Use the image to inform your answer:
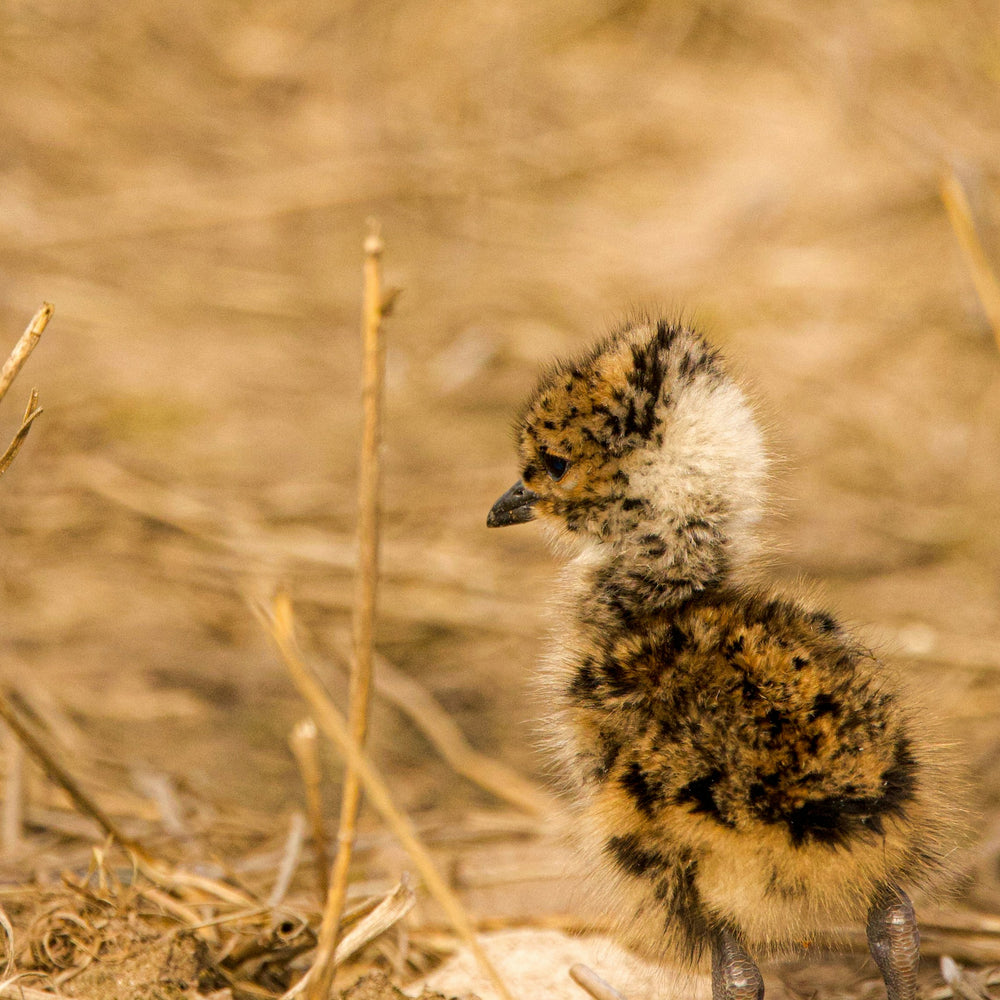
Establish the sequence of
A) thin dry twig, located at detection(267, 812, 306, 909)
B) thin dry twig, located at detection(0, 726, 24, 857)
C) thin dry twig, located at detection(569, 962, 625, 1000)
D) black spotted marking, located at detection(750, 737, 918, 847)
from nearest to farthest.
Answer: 1. black spotted marking, located at detection(750, 737, 918, 847)
2. thin dry twig, located at detection(569, 962, 625, 1000)
3. thin dry twig, located at detection(267, 812, 306, 909)
4. thin dry twig, located at detection(0, 726, 24, 857)

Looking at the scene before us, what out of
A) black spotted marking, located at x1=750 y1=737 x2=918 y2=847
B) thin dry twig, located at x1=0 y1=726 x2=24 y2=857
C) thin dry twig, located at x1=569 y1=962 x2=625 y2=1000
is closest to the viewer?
black spotted marking, located at x1=750 y1=737 x2=918 y2=847

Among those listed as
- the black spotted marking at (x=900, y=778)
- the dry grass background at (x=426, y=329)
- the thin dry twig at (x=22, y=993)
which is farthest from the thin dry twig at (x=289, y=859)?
the black spotted marking at (x=900, y=778)

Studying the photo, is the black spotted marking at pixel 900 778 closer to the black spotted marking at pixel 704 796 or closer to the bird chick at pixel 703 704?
the bird chick at pixel 703 704

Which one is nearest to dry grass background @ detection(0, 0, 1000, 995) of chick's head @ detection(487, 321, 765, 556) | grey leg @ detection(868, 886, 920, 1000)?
chick's head @ detection(487, 321, 765, 556)

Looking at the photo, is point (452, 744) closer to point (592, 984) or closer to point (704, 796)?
point (592, 984)

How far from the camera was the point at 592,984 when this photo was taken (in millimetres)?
2498

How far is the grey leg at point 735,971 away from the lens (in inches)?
84.1

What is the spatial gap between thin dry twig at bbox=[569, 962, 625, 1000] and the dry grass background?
506mm

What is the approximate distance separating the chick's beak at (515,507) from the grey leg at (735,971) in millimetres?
945

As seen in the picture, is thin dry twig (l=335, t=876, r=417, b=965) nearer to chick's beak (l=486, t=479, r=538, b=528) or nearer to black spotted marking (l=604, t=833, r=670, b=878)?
black spotted marking (l=604, t=833, r=670, b=878)

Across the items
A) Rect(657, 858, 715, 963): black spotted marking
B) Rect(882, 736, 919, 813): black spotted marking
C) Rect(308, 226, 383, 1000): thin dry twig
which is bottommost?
Rect(657, 858, 715, 963): black spotted marking

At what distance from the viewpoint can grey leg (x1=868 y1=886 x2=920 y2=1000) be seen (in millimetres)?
2176

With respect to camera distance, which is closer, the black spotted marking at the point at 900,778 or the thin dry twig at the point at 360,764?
the thin dry twig at the point at 360,764

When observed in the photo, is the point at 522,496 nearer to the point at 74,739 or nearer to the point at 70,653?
the point at 74,739
